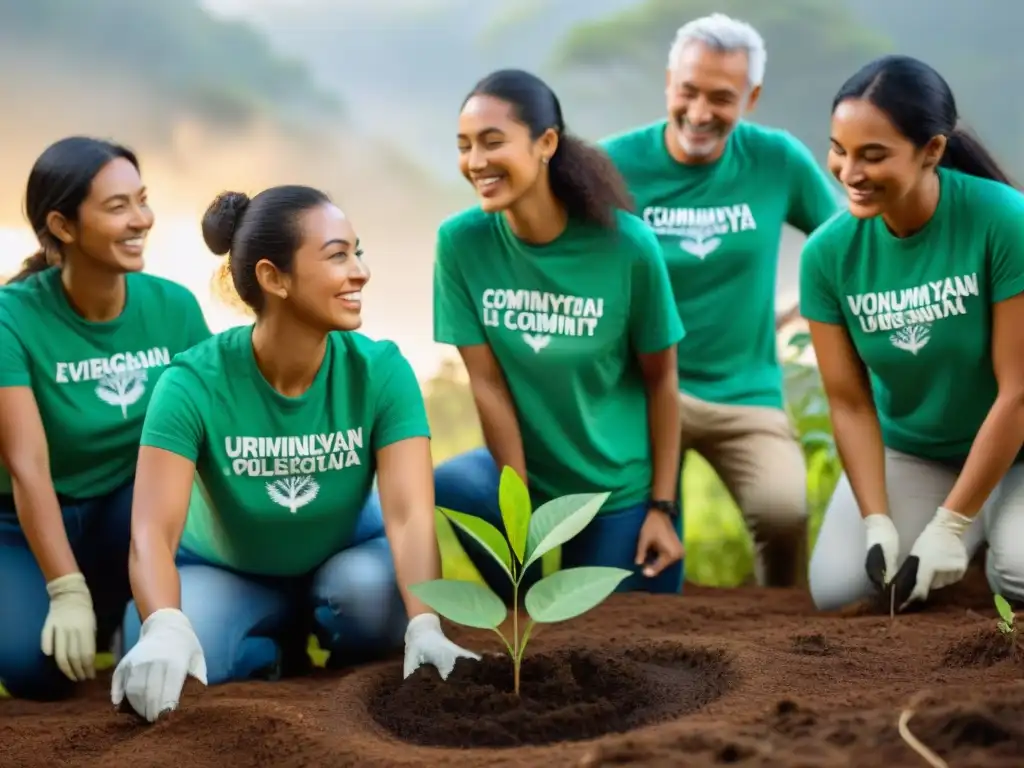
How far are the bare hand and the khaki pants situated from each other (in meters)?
0.34

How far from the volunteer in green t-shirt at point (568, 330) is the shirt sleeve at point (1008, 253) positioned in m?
0.63

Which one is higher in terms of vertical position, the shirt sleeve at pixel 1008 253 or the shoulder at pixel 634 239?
the shoulder at pixel 634 239

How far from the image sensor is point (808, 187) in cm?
302

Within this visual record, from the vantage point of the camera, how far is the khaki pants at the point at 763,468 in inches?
119

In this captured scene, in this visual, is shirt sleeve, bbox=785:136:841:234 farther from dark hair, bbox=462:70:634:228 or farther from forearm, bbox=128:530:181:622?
forearm, bbox=128:530:181:622

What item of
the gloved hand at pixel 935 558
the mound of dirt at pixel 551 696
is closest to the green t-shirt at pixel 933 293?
the gloved hand at pixel 935 558

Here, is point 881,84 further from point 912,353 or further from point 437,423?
point 437,423

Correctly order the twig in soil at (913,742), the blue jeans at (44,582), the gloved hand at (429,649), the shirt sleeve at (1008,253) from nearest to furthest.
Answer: the twig in soil at (913,742) < the gloved hand at (429,649) < the shirt sleeve at (1008,253) < the blue jeans at (44,582)

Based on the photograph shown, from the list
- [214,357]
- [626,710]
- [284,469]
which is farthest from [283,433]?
[626,710]

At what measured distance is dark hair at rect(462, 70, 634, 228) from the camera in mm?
2535

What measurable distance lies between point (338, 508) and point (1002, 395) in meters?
1.23

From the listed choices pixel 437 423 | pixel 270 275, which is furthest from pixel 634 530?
pixel 437 423

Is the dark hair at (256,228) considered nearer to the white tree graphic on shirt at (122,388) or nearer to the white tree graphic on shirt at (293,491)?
the white tree graphic on shirt at (293,491)

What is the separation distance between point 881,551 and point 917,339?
42cm
